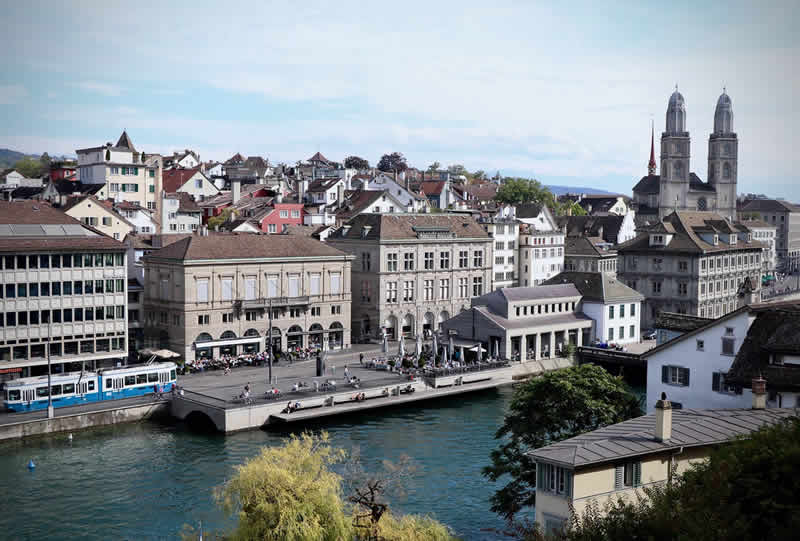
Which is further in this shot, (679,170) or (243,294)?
(679,170)

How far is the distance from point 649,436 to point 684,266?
7886cm

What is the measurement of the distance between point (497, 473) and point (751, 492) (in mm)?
18849

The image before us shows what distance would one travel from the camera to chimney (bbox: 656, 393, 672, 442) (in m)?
30.8

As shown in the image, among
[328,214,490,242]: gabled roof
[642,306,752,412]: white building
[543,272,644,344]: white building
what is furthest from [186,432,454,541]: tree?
[543,272,644,344]: white building

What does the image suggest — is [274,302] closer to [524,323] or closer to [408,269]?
[408,269]

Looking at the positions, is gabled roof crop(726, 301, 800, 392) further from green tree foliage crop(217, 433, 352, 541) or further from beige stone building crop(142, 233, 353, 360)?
beige stone building crop(142, 233, 353, 360)

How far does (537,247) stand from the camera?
112312mm

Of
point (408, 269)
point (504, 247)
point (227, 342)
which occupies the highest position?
point (504, 247)

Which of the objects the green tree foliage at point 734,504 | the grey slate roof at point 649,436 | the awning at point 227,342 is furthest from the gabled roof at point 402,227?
the green tree foliage at point 734,504

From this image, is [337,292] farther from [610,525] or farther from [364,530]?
[610,525]

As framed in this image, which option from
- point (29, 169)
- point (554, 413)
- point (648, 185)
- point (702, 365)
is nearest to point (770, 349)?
point (702, 365)

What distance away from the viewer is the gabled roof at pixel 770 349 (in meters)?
38.9

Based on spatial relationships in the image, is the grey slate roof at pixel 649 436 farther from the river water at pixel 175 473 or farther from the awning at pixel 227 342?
the awning at pixel 227 342

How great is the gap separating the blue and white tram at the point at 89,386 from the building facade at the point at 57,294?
396 cm
